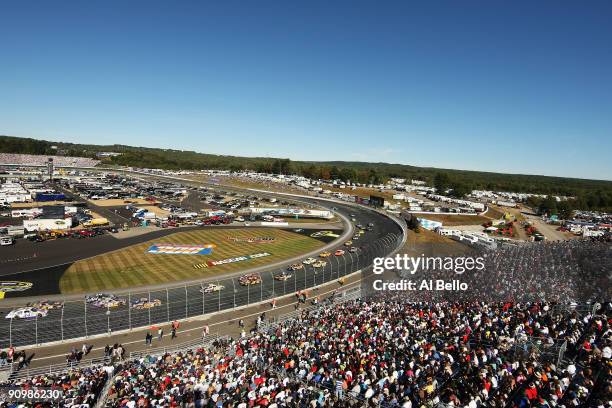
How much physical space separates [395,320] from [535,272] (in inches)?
517

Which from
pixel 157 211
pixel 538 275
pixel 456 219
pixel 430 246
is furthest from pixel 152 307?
pixel 456 219

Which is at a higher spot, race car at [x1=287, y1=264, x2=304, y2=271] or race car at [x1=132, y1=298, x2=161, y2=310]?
race car at [x1=287, y1=264, x2=304, y2=271]

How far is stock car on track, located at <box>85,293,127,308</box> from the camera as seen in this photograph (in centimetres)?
3291

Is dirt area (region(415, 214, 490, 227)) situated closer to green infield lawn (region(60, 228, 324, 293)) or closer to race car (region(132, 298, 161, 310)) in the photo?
green infield lawn (region(60, 228, 324, 293))

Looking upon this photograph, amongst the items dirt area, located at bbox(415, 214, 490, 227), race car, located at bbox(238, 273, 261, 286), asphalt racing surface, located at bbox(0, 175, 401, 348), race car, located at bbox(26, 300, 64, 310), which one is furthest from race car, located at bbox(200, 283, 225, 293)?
dirt area, located at bbox(415, 214, 490, 227)

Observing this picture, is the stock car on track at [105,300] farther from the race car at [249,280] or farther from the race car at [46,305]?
the race car at [249,280]

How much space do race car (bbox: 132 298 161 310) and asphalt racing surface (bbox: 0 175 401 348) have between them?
12.9 inches

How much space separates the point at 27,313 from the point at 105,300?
5716mm

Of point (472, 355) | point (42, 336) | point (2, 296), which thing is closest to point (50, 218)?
point (2, 296)

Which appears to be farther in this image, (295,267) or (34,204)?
(34,204)

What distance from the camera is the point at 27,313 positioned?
29875mm

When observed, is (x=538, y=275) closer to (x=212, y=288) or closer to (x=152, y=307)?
(x=212, y=288)

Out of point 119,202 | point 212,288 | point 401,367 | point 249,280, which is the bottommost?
point 212,288

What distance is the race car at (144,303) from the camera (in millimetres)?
32912
